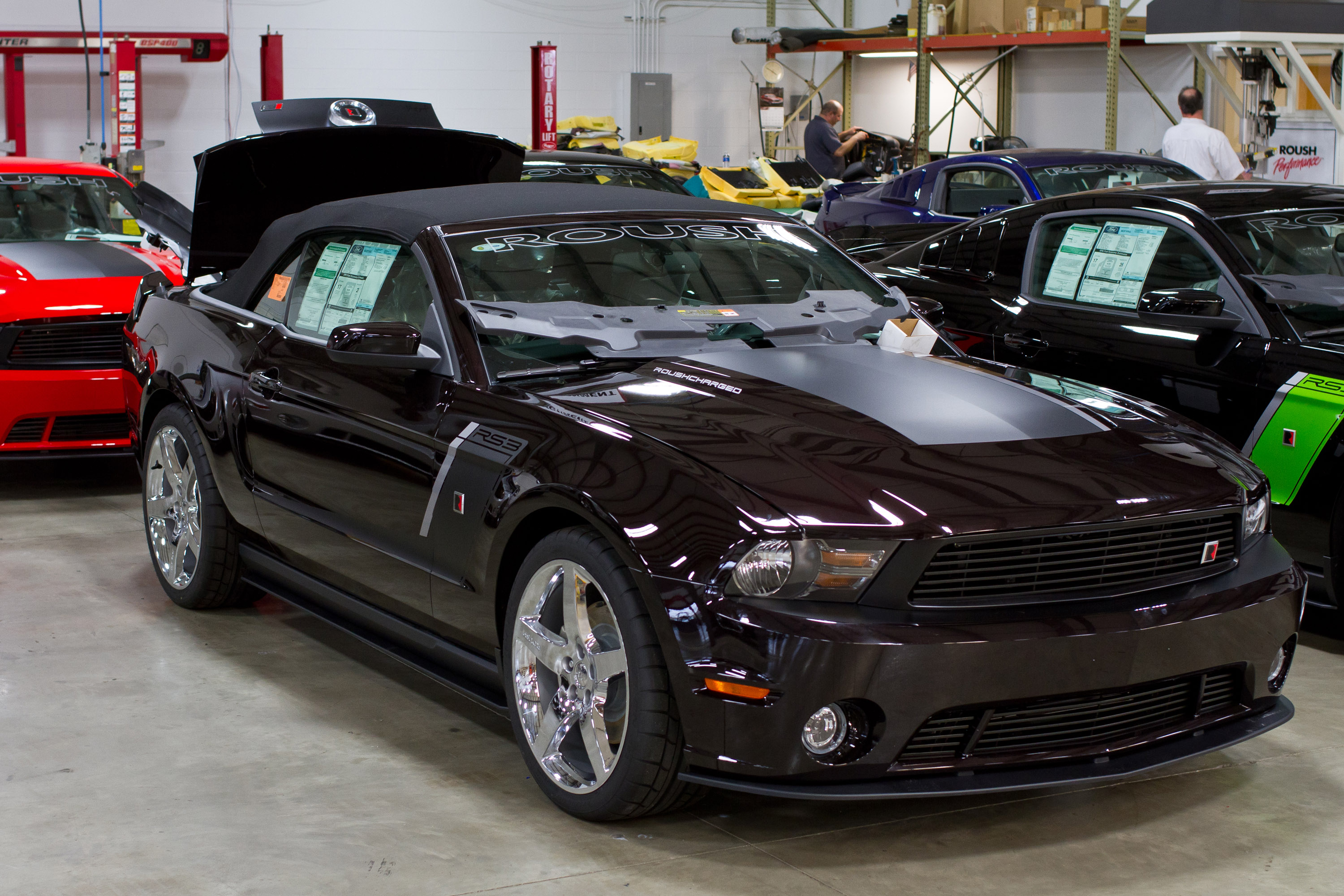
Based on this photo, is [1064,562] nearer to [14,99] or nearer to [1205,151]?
[1205,151]

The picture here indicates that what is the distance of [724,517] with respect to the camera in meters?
2.80

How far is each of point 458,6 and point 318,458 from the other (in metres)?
16.4

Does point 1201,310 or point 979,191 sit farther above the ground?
point 979,191

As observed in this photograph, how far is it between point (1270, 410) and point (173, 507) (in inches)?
138

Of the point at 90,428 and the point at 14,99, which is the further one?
the point at 14,99

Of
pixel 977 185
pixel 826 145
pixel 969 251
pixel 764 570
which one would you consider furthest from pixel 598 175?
pixel 764 570

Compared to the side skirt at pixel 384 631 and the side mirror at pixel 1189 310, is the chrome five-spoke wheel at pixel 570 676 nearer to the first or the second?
the side skirt at pixel 384 631

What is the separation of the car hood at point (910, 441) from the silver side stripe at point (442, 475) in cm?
21

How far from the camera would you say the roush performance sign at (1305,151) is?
1140cm

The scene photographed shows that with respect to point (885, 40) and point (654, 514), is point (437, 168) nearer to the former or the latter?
point (654, 514)

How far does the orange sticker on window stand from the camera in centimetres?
441

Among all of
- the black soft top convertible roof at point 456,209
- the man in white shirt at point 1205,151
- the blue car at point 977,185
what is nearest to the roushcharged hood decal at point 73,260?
the black soft top convertible roof at point 456,209

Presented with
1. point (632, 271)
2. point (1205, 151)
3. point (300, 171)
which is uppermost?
point (1205, 151)

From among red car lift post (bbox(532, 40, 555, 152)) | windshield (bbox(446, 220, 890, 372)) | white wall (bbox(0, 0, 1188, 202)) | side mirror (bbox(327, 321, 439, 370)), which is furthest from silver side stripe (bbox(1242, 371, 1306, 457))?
white wall (bbox(0, 0, 1188, 202))
